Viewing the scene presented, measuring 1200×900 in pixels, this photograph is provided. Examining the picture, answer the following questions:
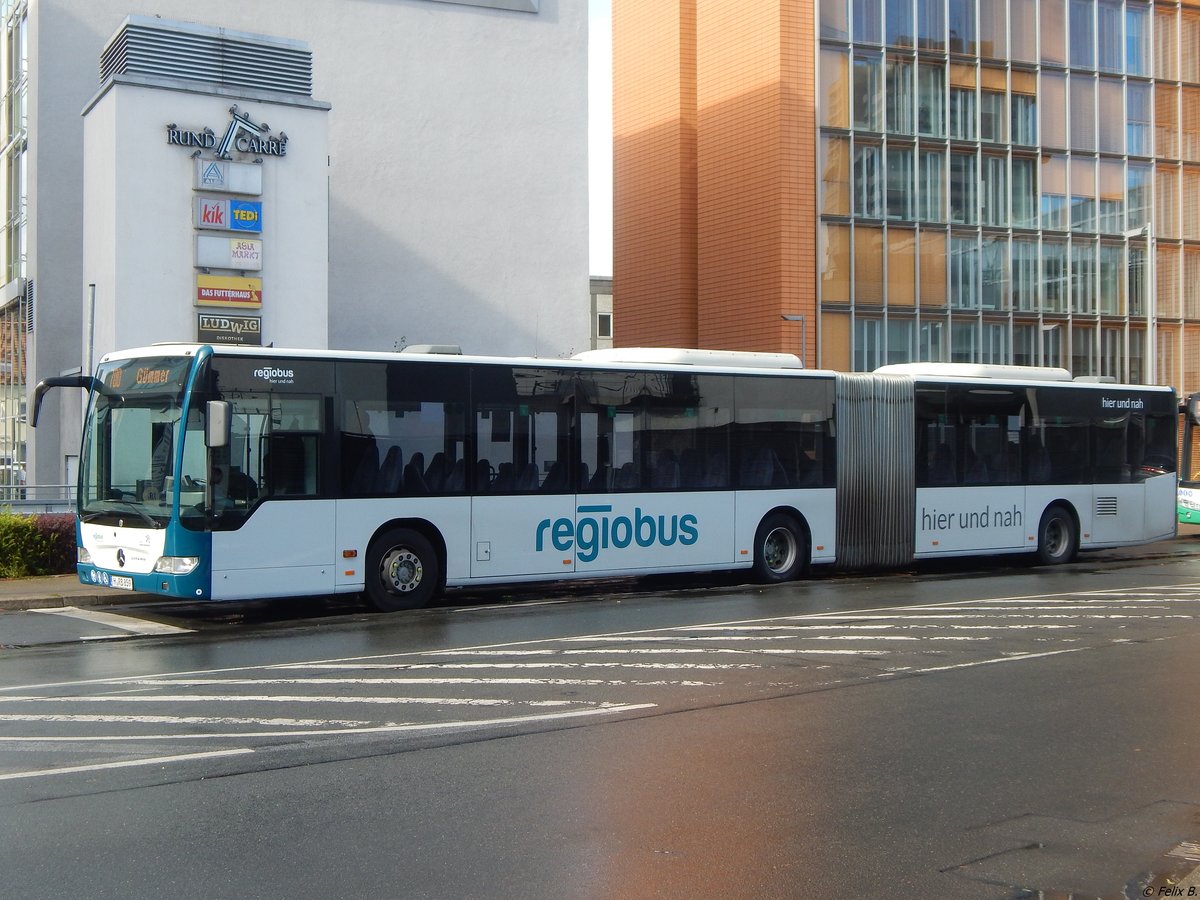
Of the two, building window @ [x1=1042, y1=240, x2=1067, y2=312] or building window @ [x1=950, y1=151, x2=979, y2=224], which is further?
building window @ [x1=1042, y1=240, x2=1067, y2=312]

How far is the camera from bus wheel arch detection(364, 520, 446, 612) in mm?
16016

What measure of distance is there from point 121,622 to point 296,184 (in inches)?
594

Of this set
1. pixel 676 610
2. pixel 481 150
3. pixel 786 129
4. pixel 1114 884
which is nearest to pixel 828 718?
pixel 1114 884

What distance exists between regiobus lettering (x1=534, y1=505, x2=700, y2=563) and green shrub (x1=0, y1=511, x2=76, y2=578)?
23.4 feet

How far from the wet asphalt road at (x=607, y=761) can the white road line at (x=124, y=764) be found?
1.1 inches

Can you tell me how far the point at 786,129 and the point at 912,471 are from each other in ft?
76.0

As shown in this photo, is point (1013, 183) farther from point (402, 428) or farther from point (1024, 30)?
point (402, 428)

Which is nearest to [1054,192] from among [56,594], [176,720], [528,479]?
[528,479]

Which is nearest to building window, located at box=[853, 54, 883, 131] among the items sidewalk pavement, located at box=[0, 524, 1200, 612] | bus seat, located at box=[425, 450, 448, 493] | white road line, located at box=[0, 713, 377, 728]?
bus seat, located at box=[425, 450, 448, 493]

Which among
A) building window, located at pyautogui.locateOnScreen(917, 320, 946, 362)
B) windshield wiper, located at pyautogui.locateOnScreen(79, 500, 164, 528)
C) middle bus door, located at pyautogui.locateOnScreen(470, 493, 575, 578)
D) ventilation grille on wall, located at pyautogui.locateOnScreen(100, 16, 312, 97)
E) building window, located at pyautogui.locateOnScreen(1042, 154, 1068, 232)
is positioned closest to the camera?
windshield wiper, located at pyautogui.locateOnScreen(79, 500, 164, 528)

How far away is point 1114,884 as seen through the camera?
18.4ft

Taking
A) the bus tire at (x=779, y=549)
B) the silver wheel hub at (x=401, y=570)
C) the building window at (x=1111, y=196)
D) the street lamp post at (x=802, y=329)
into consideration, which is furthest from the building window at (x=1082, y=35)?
the silver wheel hub at (x=401, y=570)

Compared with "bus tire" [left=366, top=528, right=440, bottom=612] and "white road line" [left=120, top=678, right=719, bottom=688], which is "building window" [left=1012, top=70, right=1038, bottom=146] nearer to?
"bus tire" [left=366, top=528, right=440, bottom=612]

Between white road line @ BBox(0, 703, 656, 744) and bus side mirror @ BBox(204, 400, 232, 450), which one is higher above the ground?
bus side mirror @ BBox(204, 400, 232, 450)
